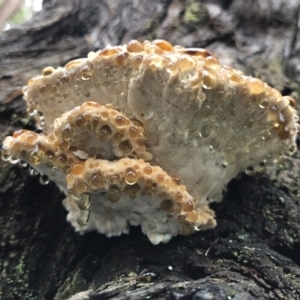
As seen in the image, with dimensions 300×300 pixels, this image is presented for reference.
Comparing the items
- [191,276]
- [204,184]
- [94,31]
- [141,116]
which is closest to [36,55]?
[94,31]

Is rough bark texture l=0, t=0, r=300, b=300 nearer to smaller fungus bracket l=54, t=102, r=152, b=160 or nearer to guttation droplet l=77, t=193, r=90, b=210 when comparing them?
guttation droplet l=77, t=193, r=90, b=210

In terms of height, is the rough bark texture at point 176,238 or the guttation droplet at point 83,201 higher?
the guttation droplet at point 83,201

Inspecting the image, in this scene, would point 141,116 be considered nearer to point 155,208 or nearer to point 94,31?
point 155,208

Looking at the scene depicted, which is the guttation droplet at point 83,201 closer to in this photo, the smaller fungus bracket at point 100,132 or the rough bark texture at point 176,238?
the smaller fungus bracket at point 100,132

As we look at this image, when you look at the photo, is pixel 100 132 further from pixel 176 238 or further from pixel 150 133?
pixel 176 238

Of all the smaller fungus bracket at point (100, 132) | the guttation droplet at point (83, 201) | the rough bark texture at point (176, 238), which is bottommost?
the rough bark texture at point (176, 238)

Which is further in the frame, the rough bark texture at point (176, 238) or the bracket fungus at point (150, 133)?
the rough bark texture at point (176, 238)

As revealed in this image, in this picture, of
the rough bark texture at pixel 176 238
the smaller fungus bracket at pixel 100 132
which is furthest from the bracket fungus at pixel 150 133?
the rough bark texture at pixel 176 238
